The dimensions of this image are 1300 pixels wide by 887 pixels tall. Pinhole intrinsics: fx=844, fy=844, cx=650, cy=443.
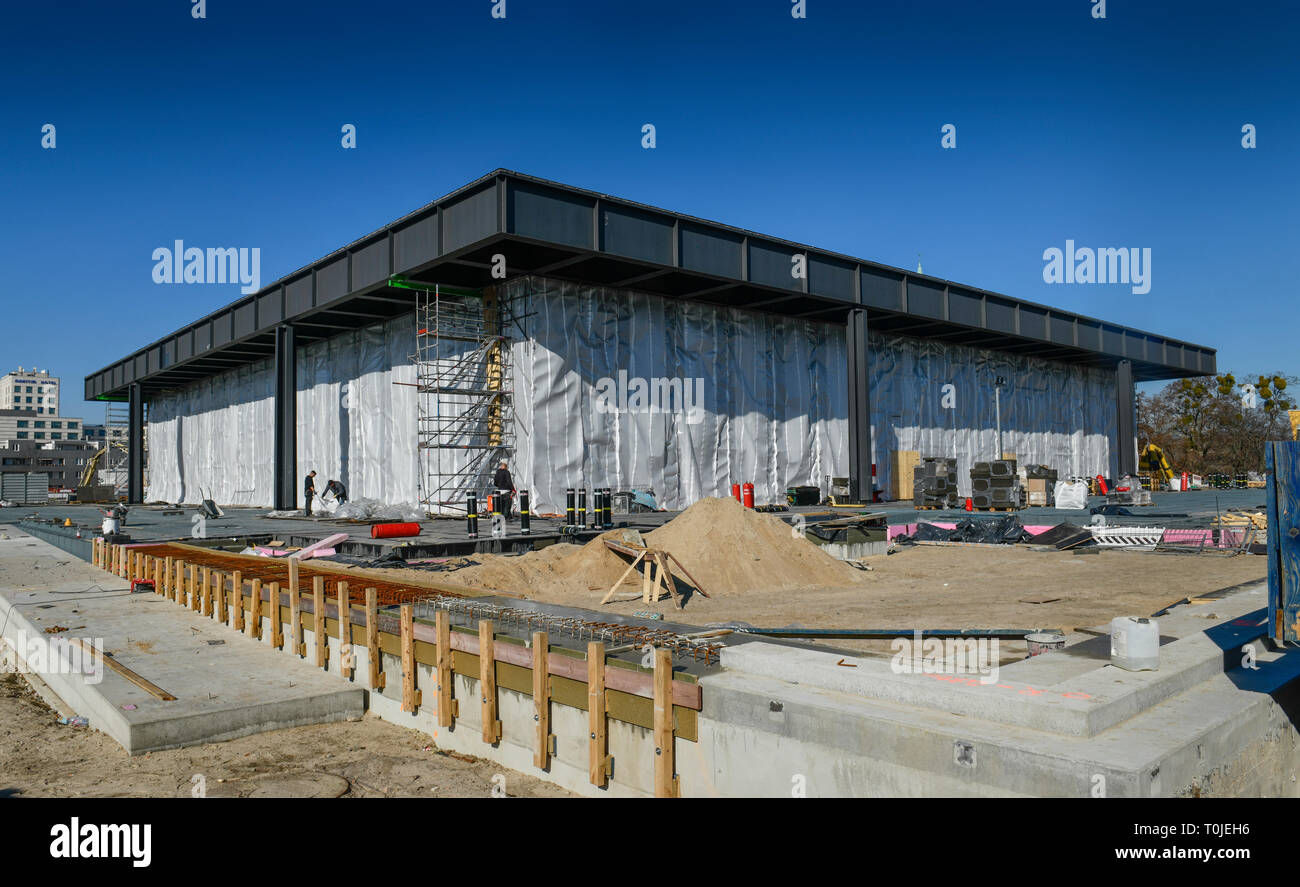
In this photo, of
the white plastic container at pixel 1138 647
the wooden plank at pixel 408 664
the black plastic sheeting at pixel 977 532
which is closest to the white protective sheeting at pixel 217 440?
the black plastic sheeting at pixel 977 532

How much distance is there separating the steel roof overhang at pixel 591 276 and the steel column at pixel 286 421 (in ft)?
3.69

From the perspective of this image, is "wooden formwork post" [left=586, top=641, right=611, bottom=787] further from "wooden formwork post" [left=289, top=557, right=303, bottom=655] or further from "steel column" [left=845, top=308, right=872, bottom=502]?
"steel column" [left=845, top=308, right=872, bottom=502]

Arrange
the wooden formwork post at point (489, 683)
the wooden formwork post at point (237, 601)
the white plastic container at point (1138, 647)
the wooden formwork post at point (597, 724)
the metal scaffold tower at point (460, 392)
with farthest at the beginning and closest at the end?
the metal scaffold tower at point (460, 392), the wooden formwork post at point (237, 601), the wooden formwork post at point (489, 683), the wooden formwork post at point (597, 724), the white plastic container at point (1138, 647)

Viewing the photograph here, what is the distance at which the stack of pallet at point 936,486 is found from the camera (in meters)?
32.4

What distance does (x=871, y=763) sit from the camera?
4.87 meters

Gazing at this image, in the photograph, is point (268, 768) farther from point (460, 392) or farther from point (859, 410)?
point (859, 410)

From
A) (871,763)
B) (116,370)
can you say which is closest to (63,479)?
(116,370)

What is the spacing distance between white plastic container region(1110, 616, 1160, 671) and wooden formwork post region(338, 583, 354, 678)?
25.8 feet

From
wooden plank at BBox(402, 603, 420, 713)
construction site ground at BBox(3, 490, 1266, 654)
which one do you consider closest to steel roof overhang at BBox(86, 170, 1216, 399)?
construction site ground at BBox(3, 490, 1266, 654)

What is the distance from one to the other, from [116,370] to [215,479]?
44.3 ft

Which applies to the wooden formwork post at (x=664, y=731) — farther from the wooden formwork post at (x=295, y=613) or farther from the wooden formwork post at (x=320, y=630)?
the wooden formwork post at (x=295, y=613)

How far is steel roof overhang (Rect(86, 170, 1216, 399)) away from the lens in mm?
25234

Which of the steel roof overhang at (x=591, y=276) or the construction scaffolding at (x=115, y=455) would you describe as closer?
the steel roof overhang at (x=591, y=276)
